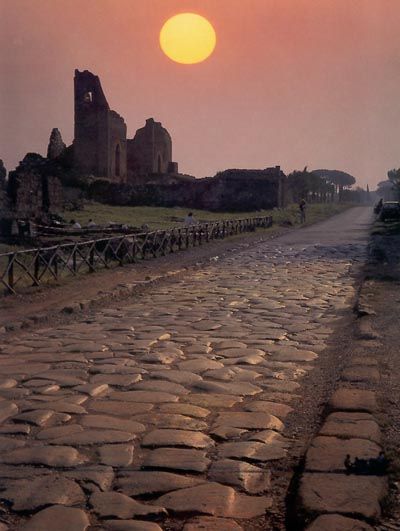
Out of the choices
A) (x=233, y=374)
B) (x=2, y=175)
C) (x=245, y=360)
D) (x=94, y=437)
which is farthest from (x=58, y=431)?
(x=2, y=175)

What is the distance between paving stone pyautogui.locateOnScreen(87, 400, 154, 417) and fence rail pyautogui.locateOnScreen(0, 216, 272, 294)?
633 centimetres

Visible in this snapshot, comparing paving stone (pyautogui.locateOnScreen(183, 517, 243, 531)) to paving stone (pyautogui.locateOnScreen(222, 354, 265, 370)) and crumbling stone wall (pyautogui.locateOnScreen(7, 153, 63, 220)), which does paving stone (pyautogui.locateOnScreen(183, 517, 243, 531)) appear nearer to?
paving stone (pyautogui.locateOnScreen(222, 354, 265, 370))

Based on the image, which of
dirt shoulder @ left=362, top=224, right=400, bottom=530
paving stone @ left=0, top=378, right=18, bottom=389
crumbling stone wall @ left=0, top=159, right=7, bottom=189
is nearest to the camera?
dirt shoulder @ left=362, top=224, right=400, bottom=530

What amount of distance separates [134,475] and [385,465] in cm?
137

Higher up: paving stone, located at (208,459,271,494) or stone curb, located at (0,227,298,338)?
paving stone, located at (208,459,271,494)

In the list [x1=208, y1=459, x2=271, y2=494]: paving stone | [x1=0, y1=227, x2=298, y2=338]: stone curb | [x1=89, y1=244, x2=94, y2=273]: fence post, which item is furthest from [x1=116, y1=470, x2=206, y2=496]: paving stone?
[x1=89, y1=244, x2=94, y2=273]: fence post

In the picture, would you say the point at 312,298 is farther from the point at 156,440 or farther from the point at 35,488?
the point at 35,488

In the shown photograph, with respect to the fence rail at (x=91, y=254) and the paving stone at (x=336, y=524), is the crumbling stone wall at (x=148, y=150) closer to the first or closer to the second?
the fence rail at (x=91, y=254)

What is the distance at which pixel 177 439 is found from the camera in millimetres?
3973

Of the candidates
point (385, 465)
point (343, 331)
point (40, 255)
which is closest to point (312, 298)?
point (343, 331)

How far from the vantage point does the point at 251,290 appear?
11.6 meters

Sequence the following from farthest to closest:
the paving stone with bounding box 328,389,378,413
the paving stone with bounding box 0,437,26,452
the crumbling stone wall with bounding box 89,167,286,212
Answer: the crumbling stone wall with bounding box 89,167,286,212 → the paving stone with bounding box 328,389,378,413 → the paving stone with bounding box 0,437,26,452

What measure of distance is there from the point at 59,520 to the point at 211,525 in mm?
701

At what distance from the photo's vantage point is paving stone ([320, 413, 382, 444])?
12.8 ft
